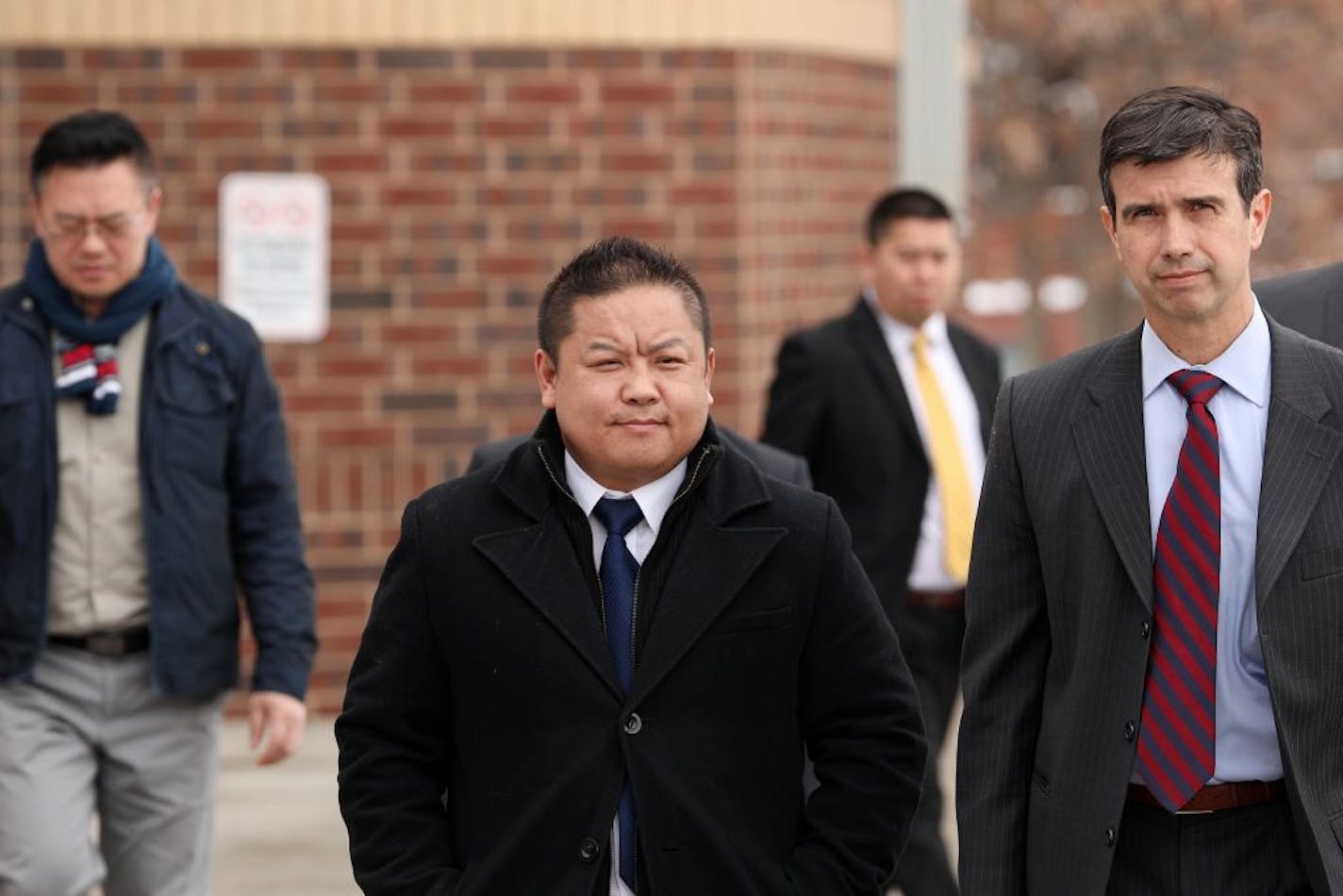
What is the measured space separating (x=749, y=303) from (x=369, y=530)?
1.66 meters

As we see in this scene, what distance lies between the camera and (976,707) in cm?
438

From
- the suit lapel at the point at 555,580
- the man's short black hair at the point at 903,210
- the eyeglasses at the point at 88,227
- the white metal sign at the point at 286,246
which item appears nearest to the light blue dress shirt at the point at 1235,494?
the suit lapel at the point at 555,580

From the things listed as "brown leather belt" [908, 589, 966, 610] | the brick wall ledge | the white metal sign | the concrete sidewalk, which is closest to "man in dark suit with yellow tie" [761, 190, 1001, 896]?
"brown leather belt" [908, 589, 966, 610]

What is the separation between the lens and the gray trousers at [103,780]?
573 cm

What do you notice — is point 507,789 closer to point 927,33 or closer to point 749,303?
point 749,303

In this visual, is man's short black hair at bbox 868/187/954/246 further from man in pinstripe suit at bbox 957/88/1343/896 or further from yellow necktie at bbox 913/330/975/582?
man in pinstripe suit at bbox 957/88/1343/896

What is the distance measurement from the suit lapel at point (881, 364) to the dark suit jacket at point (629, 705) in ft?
10.1

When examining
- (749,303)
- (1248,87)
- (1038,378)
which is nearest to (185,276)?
(749,303)

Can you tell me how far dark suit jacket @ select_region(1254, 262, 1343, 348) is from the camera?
5.21 m

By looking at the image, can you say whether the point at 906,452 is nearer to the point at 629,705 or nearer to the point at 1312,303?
the point at 1312,303

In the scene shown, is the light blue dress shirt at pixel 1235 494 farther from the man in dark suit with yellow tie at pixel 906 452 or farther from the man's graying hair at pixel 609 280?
the man in dark suit with yellow tie at pixel 906 452

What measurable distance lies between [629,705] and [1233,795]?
3.17 feet

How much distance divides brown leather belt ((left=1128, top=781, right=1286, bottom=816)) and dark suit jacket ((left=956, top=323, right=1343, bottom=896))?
94 mm

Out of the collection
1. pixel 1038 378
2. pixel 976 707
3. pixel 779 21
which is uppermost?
pixel 779 21
